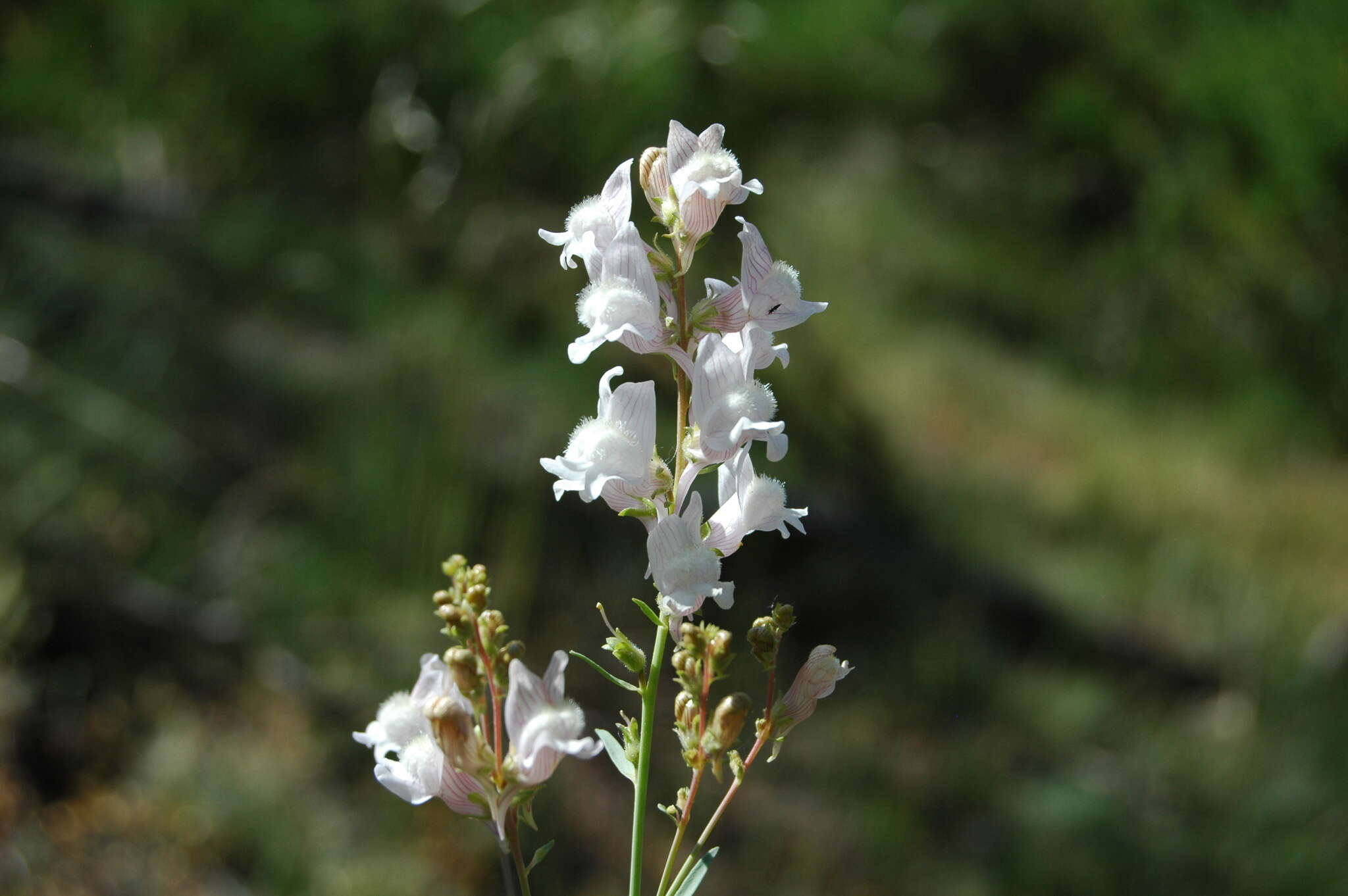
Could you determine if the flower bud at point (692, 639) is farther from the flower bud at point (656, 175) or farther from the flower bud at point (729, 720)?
the flower bud at point (656, 175)

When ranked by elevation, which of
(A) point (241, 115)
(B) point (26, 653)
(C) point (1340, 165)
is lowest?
(B) point (26, 653)

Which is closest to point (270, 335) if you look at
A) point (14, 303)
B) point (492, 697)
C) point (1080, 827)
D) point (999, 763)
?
point (14, 303)

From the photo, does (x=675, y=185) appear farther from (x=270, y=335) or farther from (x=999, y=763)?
(x=270, y=335)

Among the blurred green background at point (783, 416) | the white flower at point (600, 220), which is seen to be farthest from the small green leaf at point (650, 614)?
the blurred green background at point (783, 416)

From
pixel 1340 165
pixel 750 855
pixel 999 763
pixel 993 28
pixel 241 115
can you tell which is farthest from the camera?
pixel 993 28

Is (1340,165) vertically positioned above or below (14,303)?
above

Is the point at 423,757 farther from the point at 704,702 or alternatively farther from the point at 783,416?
the point at 783,416
